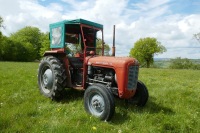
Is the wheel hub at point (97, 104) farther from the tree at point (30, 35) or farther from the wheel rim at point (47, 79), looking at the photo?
the tree at point (30, 35)

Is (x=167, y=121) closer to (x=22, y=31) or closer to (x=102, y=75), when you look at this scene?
(x=102, y=75)

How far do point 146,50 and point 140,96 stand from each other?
193 feet

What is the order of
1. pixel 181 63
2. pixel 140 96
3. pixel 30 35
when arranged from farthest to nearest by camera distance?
pixel 181 63 → pixel 30 35 → pixel 140 96

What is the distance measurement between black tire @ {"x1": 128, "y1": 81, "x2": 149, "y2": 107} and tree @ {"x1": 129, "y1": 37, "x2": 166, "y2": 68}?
57694 millimetres

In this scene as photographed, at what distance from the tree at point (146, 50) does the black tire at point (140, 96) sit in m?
57.7

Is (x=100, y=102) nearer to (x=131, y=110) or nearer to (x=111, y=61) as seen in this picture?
(x=131, y=110)

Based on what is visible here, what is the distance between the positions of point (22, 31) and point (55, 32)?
74397 millimetres

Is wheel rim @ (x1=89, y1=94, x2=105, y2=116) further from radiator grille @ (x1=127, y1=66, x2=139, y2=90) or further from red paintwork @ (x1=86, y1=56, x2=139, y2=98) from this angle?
radiator grille @ (x1=127, y1=66, x2=139, y2=90)

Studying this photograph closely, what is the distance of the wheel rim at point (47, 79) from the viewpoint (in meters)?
7.36

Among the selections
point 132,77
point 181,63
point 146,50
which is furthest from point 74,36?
point 181,63

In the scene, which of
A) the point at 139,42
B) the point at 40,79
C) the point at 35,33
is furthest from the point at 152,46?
the point at 40,79

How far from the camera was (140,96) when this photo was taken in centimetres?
678

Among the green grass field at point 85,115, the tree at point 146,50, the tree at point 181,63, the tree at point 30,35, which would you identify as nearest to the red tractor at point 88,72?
the green grass field at point 85,115

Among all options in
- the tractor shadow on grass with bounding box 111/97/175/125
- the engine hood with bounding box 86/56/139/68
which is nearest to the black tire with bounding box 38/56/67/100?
the engine hood with bounding box 86/56/139/68
